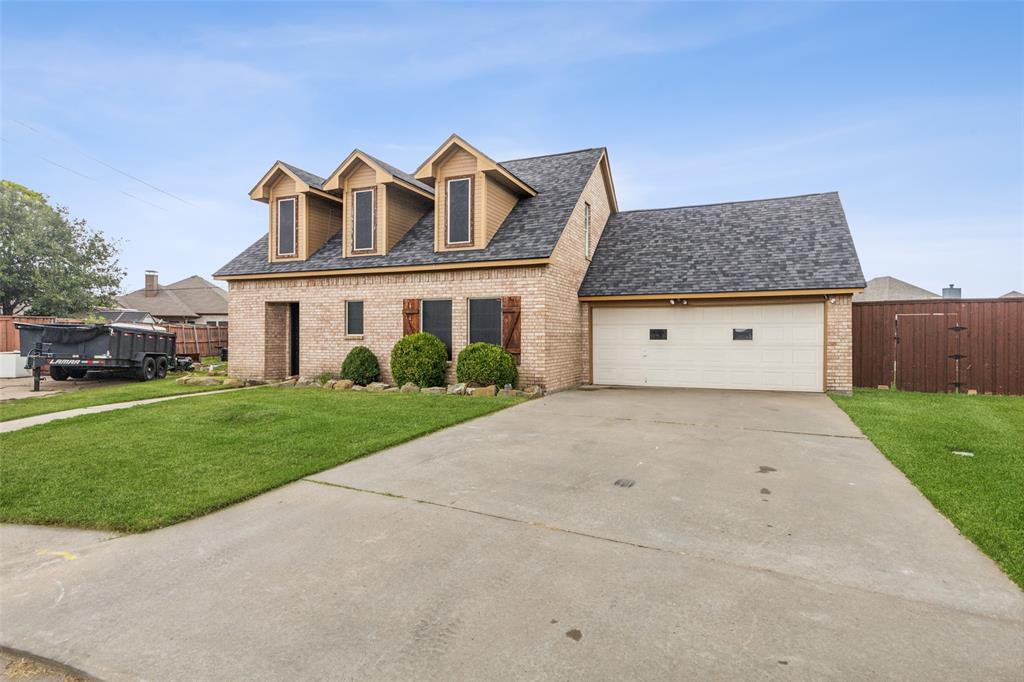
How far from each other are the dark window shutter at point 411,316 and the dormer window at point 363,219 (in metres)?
2.32

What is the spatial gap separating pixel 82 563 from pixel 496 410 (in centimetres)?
664

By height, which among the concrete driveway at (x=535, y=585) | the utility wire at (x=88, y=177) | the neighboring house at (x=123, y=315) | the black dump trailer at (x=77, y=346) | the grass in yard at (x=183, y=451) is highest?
the utility wire at (x=88, y=177)

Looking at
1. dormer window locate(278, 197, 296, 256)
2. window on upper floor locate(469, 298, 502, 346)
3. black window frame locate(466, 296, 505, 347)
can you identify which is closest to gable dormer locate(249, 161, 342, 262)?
dormer window locate(278, 197, 296, 256)

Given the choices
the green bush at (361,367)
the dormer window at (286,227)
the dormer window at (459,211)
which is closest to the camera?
the dormer window at (459,211)

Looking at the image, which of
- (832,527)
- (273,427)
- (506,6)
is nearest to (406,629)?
(832,527)

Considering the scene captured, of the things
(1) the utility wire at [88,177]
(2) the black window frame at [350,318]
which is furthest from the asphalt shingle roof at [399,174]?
(1) the utility wire at [88,177]

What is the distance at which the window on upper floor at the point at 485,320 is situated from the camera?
1212 cm

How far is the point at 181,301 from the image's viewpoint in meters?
40.2

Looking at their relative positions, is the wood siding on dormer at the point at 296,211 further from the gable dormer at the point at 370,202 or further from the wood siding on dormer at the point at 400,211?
the wood siding on dormer at the point at 400,211

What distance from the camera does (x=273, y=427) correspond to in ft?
24.7

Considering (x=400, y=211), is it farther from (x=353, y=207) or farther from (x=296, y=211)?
(x=296, y=211)

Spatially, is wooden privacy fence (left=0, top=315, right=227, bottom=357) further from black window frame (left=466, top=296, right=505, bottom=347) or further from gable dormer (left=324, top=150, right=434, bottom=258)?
black window frame (left=466, top=296, right=505, bottom=347)

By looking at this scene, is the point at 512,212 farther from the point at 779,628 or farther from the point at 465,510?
the point at 779,628

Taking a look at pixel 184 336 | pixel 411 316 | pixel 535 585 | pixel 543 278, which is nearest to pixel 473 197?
pixel 543 278
